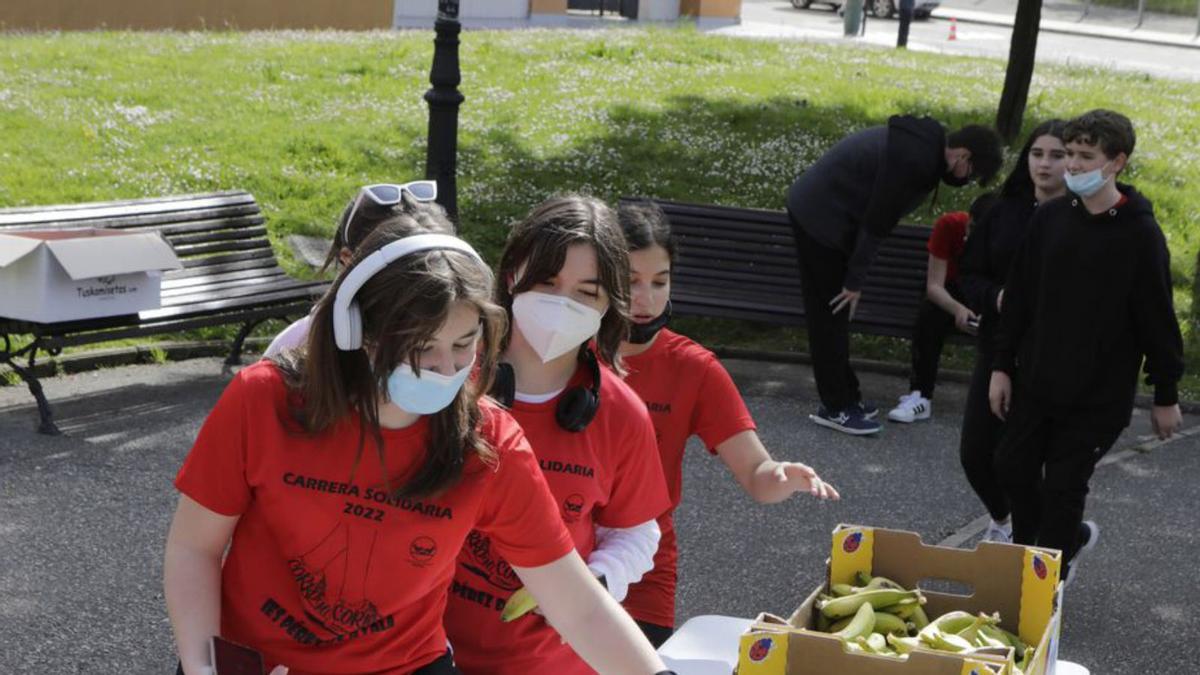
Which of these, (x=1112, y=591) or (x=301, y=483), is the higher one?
(x=301, y=483)

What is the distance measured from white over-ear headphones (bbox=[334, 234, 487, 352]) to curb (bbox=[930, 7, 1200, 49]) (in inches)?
1242

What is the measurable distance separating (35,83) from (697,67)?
6887mm

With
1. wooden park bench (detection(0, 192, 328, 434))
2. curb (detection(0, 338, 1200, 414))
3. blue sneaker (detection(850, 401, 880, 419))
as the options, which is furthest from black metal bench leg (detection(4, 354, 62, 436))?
blue sneaker (detection(850, 401, 880, 419))

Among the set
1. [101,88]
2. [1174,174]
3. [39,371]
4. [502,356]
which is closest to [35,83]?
[101,88]

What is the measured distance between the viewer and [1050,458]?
5762 millimetres

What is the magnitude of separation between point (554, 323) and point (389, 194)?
33.8 inches

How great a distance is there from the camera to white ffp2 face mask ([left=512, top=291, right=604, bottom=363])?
3.43m

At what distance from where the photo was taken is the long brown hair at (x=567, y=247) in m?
3.48

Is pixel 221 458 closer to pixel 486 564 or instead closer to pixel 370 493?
pixel 370 493

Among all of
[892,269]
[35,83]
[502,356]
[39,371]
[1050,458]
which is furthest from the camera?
[35,83]

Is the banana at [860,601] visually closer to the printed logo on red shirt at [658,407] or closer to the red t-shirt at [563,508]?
the red t-shirt at [563,508]

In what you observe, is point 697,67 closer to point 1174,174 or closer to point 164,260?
point 1174,174

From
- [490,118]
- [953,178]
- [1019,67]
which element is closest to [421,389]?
[953,178]

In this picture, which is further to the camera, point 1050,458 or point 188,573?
point 1050,458
